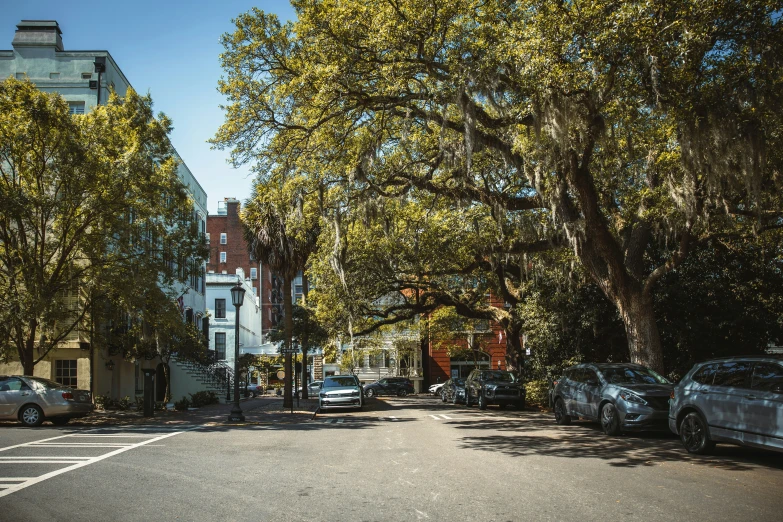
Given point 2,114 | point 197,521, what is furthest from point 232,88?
point 197,521

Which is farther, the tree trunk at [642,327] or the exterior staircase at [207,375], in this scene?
the exterior staircase at [207,375]

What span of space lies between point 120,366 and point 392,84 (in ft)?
72.9

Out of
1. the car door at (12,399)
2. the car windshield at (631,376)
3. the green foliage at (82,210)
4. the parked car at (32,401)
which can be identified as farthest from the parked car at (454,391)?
the car door at (12,399)

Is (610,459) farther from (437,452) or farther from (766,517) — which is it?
(766,517)

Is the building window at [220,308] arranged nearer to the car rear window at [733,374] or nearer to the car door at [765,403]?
the car rear window at [733,374]

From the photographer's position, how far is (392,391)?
4797 cm

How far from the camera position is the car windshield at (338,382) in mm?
26719

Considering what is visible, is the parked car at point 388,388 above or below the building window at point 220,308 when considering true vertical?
below

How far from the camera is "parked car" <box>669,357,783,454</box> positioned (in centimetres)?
942

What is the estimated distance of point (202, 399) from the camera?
31391 millimetres

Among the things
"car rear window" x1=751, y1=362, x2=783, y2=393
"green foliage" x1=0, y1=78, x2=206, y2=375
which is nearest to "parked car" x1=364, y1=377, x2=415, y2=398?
"green foliage" x1=0, y1=78, x2=206, y2=375

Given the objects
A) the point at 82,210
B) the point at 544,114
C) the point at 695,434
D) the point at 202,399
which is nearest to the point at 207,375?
the point at 202,399

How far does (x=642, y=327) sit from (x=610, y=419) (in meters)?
3.73

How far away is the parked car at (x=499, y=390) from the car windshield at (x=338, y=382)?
5470 millimetres
